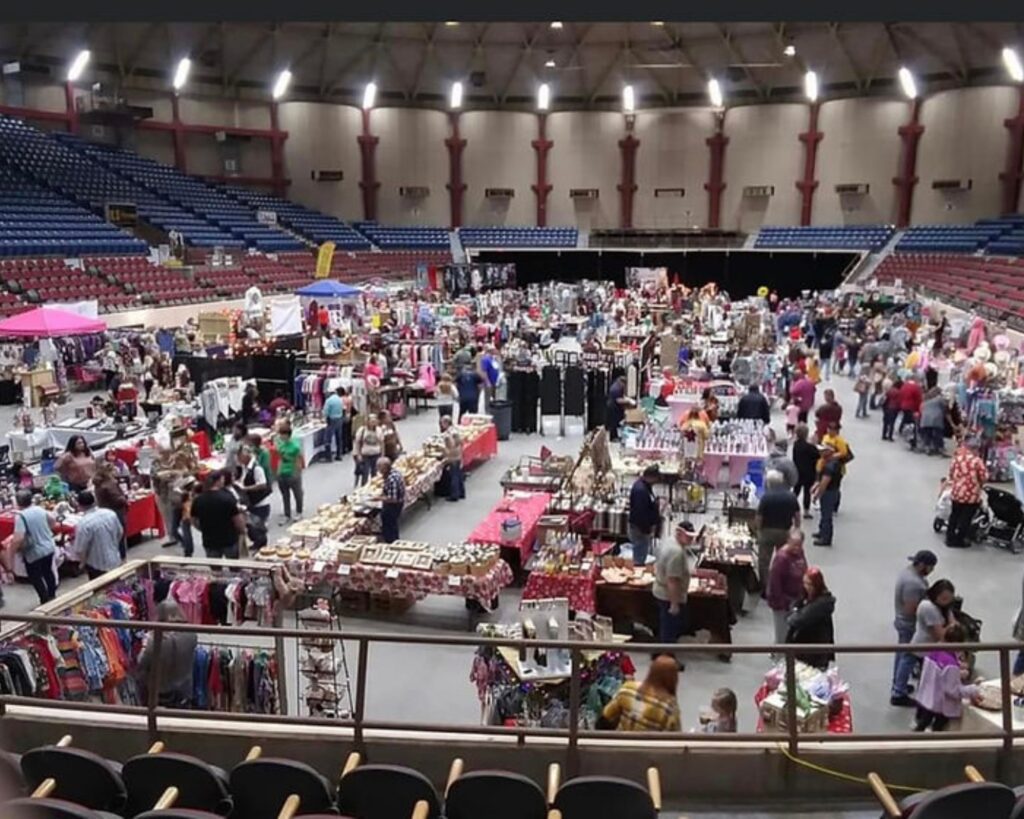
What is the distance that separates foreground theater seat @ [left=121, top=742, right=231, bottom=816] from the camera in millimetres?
3955

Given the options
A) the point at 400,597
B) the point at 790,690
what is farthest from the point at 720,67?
the point at 790,690

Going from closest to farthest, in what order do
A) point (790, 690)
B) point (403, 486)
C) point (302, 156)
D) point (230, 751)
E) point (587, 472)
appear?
point (790, 690) < point (230, 751) < point (403, 486) < point (587, 472) < point (302, 156)

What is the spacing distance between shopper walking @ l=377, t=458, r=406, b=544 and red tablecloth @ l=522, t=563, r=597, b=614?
2.00m

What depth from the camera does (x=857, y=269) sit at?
35.7m

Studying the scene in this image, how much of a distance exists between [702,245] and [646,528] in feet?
109

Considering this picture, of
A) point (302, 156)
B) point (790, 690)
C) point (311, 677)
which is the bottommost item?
point (311, 677)

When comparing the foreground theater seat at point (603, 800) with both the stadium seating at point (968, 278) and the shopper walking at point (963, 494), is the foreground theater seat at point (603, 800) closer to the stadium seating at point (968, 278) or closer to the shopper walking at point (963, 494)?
the shopper walking at point (963, 494)

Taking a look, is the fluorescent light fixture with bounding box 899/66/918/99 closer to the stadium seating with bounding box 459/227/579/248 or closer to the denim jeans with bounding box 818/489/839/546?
the stadium seating with bounding box 459/227/579/248

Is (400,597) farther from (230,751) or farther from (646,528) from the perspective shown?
(230,751)

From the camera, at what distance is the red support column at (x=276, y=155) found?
132 ft

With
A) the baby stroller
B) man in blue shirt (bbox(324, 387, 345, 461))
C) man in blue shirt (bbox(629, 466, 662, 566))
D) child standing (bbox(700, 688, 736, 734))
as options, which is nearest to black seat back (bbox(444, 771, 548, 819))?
child standing (bbox(700, 688, 736, 734))

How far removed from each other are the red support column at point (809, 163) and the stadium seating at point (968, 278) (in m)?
5.20

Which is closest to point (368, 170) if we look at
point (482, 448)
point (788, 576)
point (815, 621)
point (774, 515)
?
point (482, 448)

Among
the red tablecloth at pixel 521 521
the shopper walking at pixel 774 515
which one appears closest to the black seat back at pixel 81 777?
the red tablecloth at pixel 521 521
